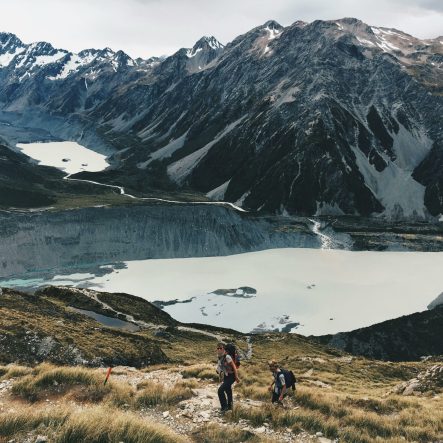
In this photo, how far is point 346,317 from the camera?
3856 inches

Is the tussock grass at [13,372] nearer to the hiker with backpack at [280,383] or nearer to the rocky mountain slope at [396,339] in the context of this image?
the hiker with backpack at [280,383]

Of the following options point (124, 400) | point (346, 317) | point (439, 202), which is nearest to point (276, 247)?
point (346, 317)

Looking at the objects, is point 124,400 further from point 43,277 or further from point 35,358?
point 43,277

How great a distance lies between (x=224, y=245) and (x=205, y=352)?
9209 centimetres

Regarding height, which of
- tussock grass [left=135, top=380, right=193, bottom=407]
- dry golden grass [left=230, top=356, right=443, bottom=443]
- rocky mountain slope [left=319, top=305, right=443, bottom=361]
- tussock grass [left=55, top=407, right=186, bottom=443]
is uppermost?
tussock grass [left=55, top=407, right=186, bottom=443]

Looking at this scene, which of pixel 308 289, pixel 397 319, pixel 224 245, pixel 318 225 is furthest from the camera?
pixel 318 225

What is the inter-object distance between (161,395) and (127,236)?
130m

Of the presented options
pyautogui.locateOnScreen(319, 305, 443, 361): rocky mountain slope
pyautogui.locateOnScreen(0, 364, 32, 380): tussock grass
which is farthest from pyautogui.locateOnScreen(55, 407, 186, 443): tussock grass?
pyautogui.locateOnScreen(319, 305, 443, 361): rocky mountain slope

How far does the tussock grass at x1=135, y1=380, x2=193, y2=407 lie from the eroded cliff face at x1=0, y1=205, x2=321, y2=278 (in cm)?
11365

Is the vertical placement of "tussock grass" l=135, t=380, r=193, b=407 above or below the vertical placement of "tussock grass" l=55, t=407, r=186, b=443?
below

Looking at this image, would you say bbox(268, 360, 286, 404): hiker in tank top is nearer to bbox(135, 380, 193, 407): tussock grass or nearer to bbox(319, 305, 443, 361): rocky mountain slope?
bbox(135, 380, 193, 407): tussock grass

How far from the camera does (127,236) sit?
486 ft

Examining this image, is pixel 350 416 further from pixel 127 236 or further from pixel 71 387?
pixel 127 236

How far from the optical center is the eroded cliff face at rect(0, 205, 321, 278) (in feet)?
434
